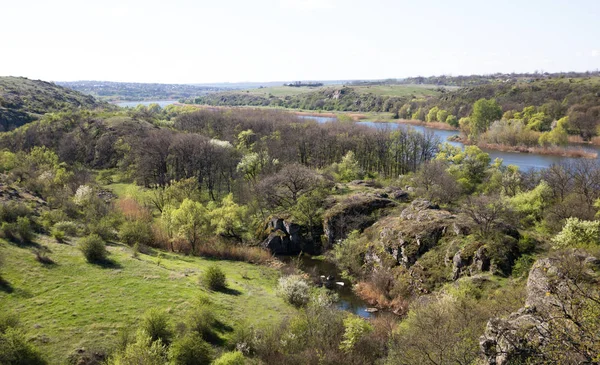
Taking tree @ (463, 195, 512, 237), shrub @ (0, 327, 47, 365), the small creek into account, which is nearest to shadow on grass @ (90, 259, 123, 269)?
shrub @ (0, 327, 47, 365)

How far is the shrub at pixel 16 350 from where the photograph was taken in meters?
18.8

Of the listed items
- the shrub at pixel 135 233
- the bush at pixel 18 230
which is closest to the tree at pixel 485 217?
the shrub at pixel 135 233

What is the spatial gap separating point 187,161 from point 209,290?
40919mm

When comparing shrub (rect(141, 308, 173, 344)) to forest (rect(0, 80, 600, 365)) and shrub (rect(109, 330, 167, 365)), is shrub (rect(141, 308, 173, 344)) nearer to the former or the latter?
forest (rect(0, 80, 600, 365))

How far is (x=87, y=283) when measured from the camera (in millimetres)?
28906

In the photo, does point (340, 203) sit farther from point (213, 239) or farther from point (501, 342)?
point (501, 342)

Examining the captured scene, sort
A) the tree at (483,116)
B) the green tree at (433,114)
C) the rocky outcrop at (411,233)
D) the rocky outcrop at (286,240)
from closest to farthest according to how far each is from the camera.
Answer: the rocky outcrop at (411,233) → the rocky outcrop at (286,240) → the tree at (483,116) → the green tree at (433,114)

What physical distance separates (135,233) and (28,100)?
124 metres

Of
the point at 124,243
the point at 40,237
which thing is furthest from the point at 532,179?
the point at 40,237

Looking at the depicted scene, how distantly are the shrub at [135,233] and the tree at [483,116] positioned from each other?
→ 103 m

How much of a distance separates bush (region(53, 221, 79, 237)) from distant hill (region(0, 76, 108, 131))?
280 ft

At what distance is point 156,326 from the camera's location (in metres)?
22.5

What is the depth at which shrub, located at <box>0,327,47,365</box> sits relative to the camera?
1877 centimetres

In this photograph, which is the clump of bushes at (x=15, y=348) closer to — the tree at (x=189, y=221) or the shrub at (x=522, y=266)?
the tree at (x=189, y=221)
